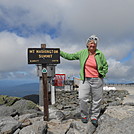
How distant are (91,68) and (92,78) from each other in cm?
31

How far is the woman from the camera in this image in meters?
4.18

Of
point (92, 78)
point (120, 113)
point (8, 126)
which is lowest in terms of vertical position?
point (8, 126)

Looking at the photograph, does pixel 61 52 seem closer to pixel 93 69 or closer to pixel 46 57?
pixel 46 57

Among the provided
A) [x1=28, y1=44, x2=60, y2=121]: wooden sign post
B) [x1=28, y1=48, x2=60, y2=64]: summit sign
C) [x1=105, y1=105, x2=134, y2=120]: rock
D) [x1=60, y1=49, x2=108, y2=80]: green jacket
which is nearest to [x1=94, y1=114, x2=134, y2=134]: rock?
[x1=105, y1=105, x2=134, y2=120]: rock

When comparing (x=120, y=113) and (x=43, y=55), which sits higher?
(x=43, y=55)

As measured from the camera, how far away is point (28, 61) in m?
5.54

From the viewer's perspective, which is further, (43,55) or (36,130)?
(43,55)

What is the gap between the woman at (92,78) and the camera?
4.18 meters

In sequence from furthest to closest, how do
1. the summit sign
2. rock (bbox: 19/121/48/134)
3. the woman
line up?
the summit sign, the woman, rock (bbox: 19/121/48/134)

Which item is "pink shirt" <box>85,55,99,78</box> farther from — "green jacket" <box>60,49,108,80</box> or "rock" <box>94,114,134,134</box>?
"rock" <box>94,114,134,134</box>

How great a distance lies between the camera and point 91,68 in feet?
14.0

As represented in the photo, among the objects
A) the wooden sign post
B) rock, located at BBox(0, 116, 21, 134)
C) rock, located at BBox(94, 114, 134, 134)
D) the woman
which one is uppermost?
the wooden sign post

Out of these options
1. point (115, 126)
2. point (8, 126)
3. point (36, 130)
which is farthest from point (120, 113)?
point (8, 126)

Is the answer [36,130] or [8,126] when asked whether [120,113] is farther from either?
[8,126]
